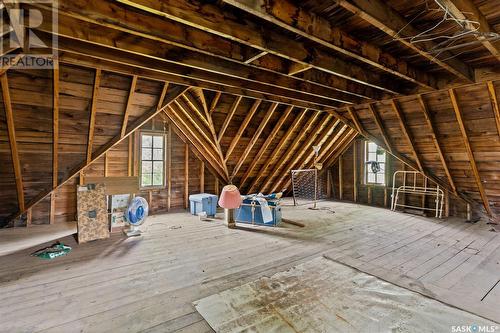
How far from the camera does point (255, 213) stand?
5398 mm

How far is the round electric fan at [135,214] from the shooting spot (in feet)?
14.7

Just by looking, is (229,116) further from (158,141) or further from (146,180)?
(146,180)

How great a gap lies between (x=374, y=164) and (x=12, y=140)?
872cm

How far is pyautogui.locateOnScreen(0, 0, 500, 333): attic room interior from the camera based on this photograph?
2170mm

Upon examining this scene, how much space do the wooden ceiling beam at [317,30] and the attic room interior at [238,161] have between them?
0.02m

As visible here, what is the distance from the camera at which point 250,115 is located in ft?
17.1

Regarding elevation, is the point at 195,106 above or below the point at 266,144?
above

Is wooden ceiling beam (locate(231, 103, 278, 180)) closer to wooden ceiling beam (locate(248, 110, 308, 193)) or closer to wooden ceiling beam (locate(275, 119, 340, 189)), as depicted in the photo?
wooden ceiling beam (locate(248, 110, 308, 193))

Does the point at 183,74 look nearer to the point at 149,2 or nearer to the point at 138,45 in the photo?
the point at 138,45

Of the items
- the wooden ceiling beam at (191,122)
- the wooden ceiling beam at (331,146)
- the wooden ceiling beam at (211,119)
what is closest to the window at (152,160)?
the wooden ceiling beam at (191,122)

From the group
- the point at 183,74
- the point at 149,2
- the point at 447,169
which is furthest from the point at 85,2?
the point at 447,169

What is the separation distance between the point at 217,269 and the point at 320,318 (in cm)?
143

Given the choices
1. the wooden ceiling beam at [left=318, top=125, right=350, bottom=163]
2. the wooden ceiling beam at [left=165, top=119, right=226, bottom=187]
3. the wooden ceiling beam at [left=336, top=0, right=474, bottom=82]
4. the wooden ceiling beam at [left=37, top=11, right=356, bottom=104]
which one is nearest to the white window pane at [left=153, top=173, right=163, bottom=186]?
the wooden ceiling beam at [left=165, top=119, right=226, bottom=187]

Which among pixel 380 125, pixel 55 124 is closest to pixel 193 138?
pixel 55 124
